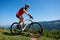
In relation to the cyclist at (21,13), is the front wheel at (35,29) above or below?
below

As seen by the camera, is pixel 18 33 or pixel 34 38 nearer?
pixel 34 38

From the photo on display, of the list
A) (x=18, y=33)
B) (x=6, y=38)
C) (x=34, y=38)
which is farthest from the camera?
(x=18, y=33)

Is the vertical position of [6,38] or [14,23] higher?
[14,23]

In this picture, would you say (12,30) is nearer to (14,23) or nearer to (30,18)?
(14,23)

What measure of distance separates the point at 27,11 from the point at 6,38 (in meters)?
2.55

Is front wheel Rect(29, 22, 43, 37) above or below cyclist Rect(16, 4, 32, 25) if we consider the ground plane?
below

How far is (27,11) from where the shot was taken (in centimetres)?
1301

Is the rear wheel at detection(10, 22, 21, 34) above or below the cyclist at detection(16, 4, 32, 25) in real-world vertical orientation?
below

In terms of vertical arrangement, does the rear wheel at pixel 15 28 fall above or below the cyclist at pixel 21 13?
below

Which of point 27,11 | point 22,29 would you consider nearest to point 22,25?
point 22,29

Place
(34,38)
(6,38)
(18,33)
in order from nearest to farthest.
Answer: (6,38), (34,38), (18,33)

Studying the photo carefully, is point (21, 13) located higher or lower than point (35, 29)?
higher

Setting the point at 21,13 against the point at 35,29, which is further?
the point at 35,29

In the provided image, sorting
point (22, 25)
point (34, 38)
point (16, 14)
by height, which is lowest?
point (34, 38)
